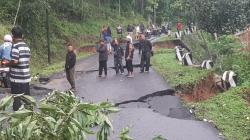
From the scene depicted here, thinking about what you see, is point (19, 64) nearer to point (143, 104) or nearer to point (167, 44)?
point (143, 104)

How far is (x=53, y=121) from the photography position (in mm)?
2631

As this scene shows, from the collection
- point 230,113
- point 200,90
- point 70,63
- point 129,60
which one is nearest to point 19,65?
point 230,113

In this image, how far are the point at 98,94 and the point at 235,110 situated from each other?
495 cm

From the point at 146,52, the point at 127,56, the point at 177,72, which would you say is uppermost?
the point at 146,52

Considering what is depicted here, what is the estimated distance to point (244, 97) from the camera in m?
12.0

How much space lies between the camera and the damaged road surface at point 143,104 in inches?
376

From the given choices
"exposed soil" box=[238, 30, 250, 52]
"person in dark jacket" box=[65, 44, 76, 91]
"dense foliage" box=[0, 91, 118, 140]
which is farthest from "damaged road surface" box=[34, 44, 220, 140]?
"dense foliage" box=[0, 91, 118, 140]

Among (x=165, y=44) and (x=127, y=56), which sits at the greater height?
(x=165, y=44)

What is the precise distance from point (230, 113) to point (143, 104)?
296 centimetres

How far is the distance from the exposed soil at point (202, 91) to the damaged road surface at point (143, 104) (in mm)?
460

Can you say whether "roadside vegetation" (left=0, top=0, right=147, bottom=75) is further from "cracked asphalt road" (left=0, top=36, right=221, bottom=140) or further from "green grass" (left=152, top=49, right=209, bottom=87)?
"green grass" (left=152, top=49, right=209, bottom=87)

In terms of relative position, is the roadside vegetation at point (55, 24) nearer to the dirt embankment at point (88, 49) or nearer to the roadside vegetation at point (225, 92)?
the dirt embankment at point (88, 49)

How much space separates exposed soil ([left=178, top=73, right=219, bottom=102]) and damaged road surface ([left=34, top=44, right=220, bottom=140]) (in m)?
0.46

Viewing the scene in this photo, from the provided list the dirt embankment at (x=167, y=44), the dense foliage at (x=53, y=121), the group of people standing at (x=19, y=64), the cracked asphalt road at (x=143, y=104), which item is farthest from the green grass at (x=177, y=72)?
the dirt embankment at (x=167, y=44)
